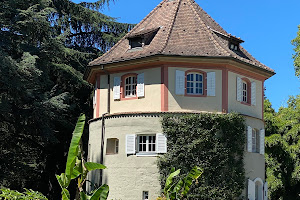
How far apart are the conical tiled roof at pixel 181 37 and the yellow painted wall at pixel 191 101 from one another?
1241mm

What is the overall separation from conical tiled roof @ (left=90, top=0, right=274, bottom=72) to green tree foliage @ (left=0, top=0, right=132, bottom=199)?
3.85m

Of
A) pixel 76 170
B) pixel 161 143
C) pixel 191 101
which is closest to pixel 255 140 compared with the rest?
pixel 191 101

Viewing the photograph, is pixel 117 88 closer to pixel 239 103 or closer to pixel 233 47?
pixel 239 103

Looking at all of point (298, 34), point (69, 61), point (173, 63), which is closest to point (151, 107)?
point (173, 63)

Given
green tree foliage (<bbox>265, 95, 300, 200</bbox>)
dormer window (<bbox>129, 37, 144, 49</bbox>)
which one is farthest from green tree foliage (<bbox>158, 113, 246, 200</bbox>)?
green tree foliage (<bbox>265, 95, 300, 200</bbox>)

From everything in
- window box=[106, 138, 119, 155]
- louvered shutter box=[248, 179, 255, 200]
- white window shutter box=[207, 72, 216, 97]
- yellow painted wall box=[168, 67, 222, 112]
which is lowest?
louvered shutter box=[248, 179, 255, 200]

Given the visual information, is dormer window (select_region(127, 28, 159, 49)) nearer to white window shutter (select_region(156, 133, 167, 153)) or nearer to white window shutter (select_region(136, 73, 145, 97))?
white window shutter (select_region(136, 73, 145, 97))

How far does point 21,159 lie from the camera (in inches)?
1212

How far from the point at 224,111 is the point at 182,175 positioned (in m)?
3.55

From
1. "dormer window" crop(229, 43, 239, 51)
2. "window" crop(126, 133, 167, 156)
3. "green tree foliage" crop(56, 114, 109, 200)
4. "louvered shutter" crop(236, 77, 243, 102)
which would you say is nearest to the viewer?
"green tree foliage" crop(56, 114, 109, 200)

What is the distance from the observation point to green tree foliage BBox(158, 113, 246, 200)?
2225 cm

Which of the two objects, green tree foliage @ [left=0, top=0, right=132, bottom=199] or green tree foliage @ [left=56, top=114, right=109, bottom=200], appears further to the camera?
green tree foliage @ [left=0, top=0, right=132, bottom=199]

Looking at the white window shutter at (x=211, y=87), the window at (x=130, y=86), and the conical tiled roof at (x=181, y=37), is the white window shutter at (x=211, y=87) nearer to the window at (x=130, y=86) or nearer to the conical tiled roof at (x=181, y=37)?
the conical tiled roof at (x=181, y=37)

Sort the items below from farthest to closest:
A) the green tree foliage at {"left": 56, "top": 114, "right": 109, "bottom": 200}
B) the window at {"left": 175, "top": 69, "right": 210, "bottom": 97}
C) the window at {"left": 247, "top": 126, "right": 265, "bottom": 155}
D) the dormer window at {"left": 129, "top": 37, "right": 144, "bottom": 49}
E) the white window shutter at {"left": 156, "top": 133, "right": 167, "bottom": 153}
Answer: the dormer window at {"left": 129, "top": 37, "right": 144, "bottom": 49} < the window at {"left": 247, "top": 126, "right": 265, "bottom": 155} < the window at {"left": 175, "top": 69, "right": 210, "bottom": 97} < the white window shutter at {"left": 156, "top": 133, "right": 167, "bottom": 153} < the green tree foliage at {"left": 56, "top": 114, "right": 109, "bottom": 200}
